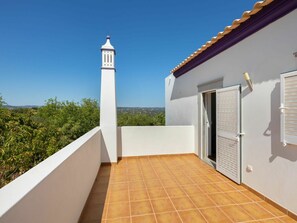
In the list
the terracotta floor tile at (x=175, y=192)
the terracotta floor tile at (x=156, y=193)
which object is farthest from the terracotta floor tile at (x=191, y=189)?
the terracotta floor tile at (x=156, y=193)

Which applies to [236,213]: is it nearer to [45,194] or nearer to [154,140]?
[45,194]

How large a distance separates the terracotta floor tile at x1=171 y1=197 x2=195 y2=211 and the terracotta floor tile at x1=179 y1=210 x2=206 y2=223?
11 cm

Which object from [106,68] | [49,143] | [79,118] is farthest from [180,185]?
[79,118]

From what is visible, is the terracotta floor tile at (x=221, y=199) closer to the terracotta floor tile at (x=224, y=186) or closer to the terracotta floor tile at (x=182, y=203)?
the terracotta floor tile at (x=224, y=186)

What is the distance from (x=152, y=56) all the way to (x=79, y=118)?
10049 millimetres

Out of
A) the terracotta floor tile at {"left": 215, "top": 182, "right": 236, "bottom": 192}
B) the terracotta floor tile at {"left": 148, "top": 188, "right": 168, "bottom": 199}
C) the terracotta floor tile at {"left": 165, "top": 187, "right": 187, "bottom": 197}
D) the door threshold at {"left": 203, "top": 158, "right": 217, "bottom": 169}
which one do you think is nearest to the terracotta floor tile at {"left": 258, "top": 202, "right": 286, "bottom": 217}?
the terracotta floor tile at {"left": 215, "top": 182, "right": 236, "bottom": 192}

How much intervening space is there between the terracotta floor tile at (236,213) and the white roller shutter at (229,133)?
93 cm

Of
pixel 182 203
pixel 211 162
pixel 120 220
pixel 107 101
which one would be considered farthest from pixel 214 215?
pixel 107 101

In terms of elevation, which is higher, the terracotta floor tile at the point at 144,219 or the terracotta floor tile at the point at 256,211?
the terracotta floor tile at the point at 256,211

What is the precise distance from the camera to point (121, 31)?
414 inches

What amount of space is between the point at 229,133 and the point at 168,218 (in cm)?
222

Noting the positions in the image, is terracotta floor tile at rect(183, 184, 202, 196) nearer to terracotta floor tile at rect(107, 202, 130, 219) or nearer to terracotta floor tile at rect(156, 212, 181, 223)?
terracotta floor tile at rect(156, 212, 181, 223)

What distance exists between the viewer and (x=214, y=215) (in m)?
2.41

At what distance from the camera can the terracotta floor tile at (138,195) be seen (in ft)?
9.52
